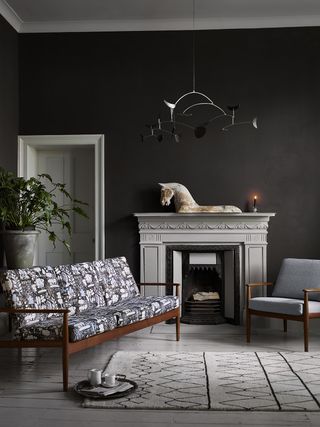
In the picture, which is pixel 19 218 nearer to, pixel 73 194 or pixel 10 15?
pixel 73 194

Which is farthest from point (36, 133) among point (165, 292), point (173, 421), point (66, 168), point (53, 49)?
point (173, 421)

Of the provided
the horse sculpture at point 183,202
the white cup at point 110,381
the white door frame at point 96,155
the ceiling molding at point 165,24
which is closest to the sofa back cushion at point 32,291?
the white cup at point 110,381

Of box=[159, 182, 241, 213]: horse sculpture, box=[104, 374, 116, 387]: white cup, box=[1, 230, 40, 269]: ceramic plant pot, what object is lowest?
box=[104, 374, 116, 387]: white cup

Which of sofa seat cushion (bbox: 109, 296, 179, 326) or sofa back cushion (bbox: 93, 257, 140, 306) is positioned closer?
sofa seat cushion (bbox: 109, 296, 179, 326)

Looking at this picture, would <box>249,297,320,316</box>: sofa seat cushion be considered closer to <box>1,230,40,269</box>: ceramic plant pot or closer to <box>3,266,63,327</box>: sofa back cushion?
<box>3,266,63,327</box>: sofa back cushion

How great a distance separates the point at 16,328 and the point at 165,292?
9.04ft

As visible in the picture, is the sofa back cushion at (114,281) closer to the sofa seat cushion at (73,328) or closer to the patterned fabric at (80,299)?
the patterned fabric at (80,299)

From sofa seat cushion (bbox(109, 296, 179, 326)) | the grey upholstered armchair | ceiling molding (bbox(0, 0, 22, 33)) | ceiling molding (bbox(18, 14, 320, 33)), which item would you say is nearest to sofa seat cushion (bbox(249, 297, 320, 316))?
the grey upholstered armchair

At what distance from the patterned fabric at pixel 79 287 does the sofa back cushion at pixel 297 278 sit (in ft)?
6.54

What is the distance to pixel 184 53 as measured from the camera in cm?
686

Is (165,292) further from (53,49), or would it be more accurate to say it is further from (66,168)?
(53,49)

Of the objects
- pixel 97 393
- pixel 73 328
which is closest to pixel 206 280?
pixel 73 328

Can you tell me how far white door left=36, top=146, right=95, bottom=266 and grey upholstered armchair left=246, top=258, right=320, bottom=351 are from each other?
2305mm

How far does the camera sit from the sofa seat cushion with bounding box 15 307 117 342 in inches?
163
